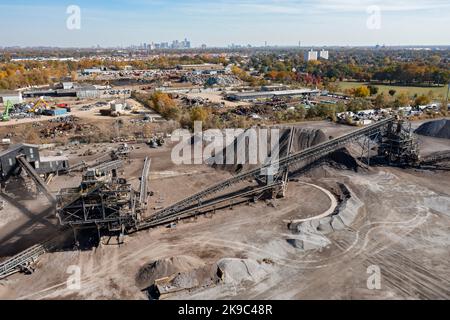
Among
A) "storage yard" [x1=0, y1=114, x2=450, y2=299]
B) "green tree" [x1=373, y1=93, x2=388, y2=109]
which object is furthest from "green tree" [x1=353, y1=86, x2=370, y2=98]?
"storage yard" [x1=0, y1=114, x2=450, y2=299]

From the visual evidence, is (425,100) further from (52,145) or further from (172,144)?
(52,145)

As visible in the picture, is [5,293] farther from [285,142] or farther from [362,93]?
[362,93]

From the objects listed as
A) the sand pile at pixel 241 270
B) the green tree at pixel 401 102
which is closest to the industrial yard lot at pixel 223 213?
the sand pile at pixel 241 270

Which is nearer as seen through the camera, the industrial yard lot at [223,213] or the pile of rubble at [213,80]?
the industrial yard lot at [223,213]

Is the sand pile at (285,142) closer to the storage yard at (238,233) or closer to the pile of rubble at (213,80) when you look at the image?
the storage yard at (238,233)

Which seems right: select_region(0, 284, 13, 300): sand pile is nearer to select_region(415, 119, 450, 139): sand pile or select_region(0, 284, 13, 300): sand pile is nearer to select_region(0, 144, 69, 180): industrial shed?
select_region(0, 144, 69, 180): industrial shed

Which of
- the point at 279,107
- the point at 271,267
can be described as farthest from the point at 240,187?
the point at 279,107
